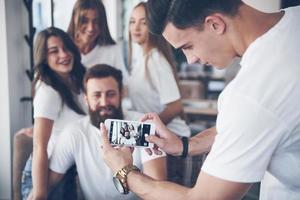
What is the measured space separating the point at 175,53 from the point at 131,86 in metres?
0.16

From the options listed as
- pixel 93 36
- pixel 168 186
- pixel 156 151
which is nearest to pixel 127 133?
pixel 156 151

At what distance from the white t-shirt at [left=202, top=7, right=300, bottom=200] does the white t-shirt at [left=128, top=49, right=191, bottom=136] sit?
1.17ft

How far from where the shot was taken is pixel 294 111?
65 centimetres

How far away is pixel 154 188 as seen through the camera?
2.58ft

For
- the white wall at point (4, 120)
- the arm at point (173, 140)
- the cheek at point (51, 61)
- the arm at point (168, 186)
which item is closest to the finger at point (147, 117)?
the arm at point (173, 140)

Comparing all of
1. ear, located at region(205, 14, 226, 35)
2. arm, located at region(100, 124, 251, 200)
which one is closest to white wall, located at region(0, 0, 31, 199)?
arm, located at region(100, 124, 251, 200)

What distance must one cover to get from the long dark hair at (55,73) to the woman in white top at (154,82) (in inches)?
6.2

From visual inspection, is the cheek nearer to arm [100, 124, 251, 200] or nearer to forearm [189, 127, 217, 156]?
arm [100, 124, 251, 200]

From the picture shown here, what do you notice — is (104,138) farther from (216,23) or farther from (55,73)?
(216,23)

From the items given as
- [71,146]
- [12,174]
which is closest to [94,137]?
[71,146]

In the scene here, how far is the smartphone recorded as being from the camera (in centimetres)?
94

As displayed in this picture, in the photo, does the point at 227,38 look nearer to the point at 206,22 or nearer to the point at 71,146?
the point at 206,22

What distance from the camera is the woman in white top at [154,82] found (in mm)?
1023

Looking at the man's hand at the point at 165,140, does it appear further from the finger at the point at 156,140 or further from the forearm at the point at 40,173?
the forearm at the point at 40,173
